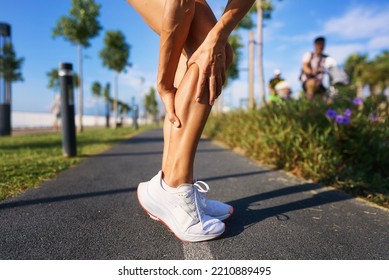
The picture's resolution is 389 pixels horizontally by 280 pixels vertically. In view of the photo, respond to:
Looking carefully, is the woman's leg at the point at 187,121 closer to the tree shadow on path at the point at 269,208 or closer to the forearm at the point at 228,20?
the forearm at the point at 228,20

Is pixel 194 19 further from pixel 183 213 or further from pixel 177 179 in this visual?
pixel 183 213

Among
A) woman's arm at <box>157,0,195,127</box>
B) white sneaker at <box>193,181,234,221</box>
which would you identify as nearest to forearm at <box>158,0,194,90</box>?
woman's arm at <box>157,0,195,127</box>

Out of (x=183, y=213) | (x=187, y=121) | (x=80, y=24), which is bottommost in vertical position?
(x=183, y=213)

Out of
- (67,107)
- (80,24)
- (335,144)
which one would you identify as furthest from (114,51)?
(335,144)

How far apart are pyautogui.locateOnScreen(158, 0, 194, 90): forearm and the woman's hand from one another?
0.49 feet

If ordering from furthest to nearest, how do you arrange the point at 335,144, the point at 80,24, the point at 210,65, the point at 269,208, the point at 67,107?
1. the point at 80,24
2. the point at 67,107
3. the point at 335,144
4. the point at 269,208
5. the point at 210,65

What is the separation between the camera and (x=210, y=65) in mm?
1251

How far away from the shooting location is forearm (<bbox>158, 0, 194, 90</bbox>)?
1.28m

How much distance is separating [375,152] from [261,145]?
1.50m

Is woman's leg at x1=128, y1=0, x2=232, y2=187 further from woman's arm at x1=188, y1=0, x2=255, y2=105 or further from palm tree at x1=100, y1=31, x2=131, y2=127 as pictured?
palm tree at x1=100, y1=31, x2=131, y2=127

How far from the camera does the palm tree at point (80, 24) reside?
1221cm

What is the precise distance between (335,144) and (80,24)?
13.0 meters
